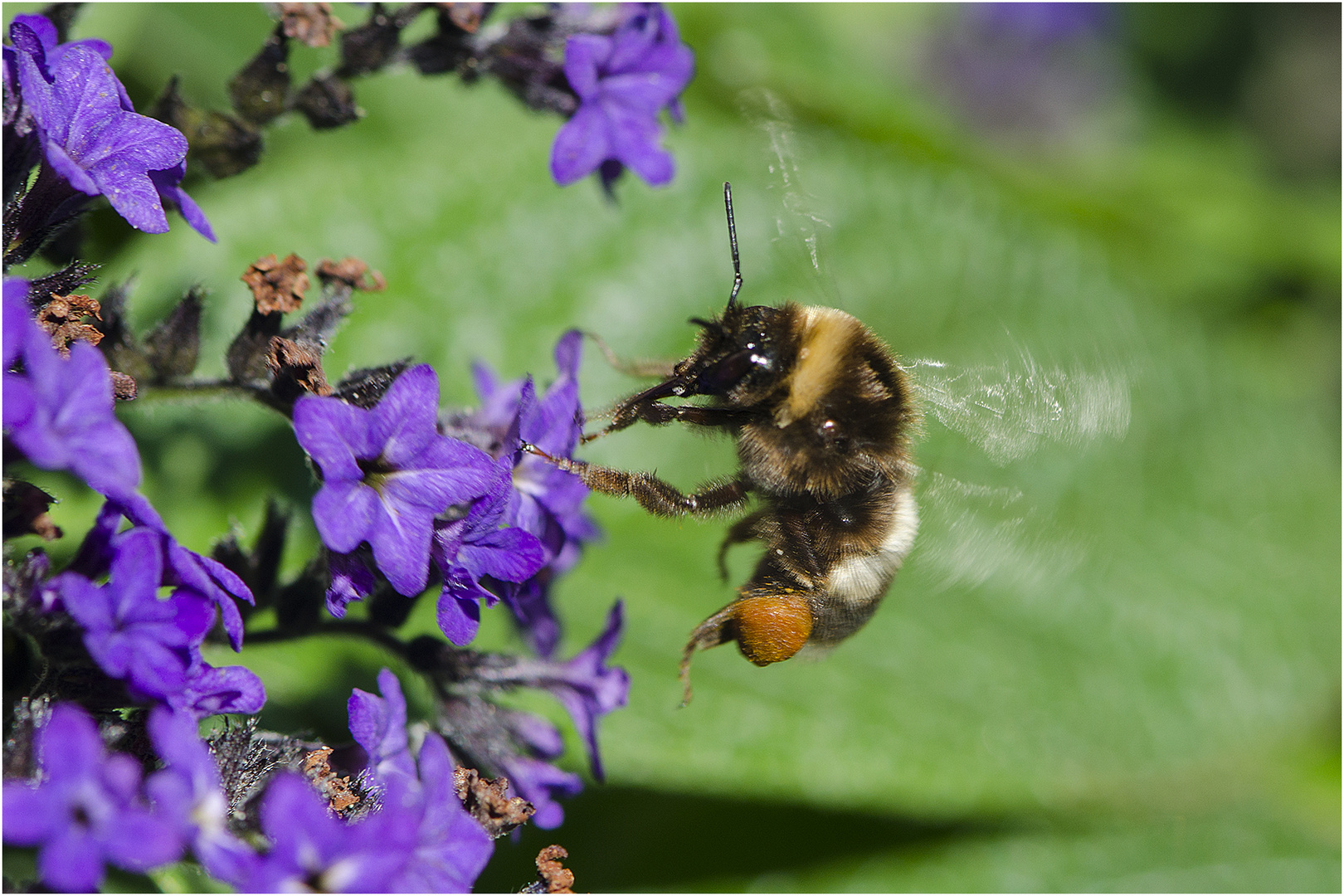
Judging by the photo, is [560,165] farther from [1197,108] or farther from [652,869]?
[1197,108]

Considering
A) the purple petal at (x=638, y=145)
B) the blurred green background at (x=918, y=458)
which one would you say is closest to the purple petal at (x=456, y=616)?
the blurred green background at (x=918, y=458)

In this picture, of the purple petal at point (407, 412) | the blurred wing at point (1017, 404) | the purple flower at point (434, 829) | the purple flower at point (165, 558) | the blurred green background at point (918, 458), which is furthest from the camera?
the blurred green background at point (918, 458)

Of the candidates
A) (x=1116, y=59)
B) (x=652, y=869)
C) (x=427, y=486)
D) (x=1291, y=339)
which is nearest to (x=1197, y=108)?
(x=1116, y=59)

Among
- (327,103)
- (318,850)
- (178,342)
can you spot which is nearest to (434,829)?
(318,850)

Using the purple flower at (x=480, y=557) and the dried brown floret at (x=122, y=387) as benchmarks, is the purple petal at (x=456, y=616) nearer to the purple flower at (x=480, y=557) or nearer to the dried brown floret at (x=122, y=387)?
the purple flower at (x=480, y=557)

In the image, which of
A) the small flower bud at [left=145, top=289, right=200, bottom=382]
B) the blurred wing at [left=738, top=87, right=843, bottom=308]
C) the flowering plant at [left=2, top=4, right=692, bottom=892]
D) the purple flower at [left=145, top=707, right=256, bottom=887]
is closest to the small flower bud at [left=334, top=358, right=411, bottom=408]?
the flowering plant at [left=2, top=4, right=692, bottom=892]

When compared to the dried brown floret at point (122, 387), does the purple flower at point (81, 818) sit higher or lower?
lower
